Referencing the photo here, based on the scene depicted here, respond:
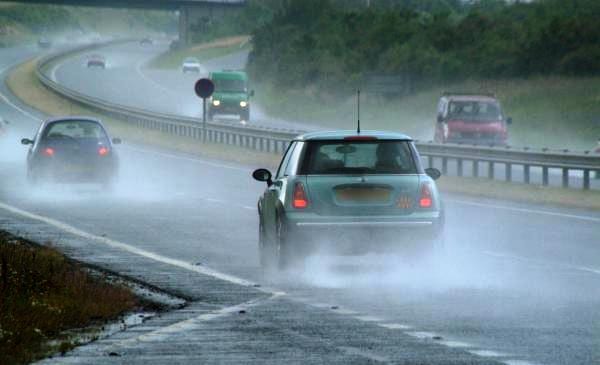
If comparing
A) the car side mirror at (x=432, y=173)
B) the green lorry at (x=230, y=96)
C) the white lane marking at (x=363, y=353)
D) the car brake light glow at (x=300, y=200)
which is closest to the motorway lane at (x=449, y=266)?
the car brake light glow at (x=300, y=200)

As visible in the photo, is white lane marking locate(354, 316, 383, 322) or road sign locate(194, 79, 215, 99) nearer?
white lane marking locate(354, 316, 383, 322)

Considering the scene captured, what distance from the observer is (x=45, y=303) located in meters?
13.3

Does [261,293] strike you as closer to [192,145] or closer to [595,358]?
[595,358]

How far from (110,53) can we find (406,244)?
161 meters

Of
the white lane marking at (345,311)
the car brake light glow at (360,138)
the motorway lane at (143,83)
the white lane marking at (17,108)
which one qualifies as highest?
the car brake light glow at (360,138)

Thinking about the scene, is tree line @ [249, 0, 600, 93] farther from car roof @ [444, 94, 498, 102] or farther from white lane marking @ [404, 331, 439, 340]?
white lane marking @ [404, 331, 439, 340]

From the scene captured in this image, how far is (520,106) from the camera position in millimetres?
66938

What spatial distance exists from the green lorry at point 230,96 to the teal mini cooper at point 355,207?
5316 cm

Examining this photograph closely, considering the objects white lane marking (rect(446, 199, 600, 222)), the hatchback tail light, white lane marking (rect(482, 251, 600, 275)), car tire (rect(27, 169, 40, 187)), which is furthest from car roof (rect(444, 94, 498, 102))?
white lane marking (rect(482, 251, 600, 275))

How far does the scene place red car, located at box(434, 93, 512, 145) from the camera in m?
46.2

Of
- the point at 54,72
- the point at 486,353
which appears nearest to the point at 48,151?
the point at 486,353

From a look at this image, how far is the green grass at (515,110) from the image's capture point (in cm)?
6009

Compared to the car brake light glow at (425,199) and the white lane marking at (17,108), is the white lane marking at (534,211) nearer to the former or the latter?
the car brake light glow at (425,199)

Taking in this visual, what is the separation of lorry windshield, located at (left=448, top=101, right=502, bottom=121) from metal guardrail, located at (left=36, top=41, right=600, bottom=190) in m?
1.52
